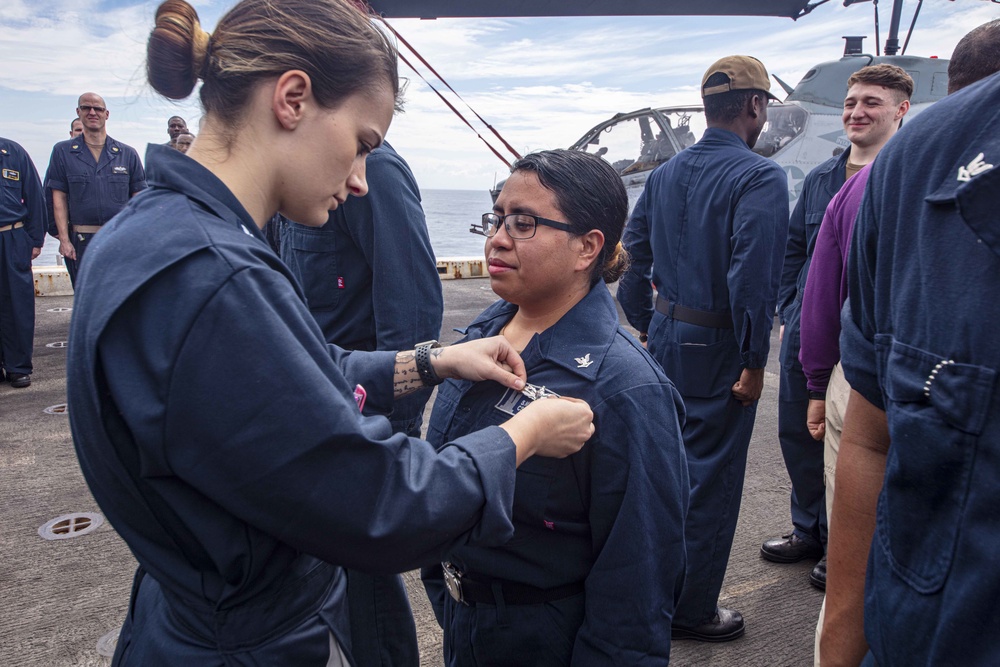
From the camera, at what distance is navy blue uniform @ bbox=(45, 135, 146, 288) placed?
269 inches

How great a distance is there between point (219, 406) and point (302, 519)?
0.20 metres

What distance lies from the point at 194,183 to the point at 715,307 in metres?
2.46

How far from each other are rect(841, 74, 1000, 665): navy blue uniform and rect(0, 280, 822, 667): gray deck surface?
6.74 ft

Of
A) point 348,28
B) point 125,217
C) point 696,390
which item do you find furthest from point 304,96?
point 696,390

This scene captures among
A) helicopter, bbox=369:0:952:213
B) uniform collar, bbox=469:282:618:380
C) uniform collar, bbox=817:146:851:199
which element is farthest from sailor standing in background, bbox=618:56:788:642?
helicopter, bbox=369:0:952:213

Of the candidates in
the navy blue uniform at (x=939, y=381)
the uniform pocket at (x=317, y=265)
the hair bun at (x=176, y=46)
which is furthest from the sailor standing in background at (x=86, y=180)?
the navy blue uniform at (x=939, y=381)

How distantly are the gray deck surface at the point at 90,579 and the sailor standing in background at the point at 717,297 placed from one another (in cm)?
19

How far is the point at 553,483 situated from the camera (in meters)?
1.60

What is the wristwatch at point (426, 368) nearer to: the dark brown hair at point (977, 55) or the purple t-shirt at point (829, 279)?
the purple t-shirt at point (829, 279)

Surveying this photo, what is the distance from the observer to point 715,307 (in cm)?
308

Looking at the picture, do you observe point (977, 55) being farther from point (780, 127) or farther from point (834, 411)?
point (780, 127)

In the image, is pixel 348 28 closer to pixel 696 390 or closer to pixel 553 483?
pixel 553 483

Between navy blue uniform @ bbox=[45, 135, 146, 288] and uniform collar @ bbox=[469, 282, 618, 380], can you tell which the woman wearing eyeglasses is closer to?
uniform collar @ bbox=[469, 282, 618, 380]

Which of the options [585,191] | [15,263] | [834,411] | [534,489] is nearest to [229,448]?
[534,489]
